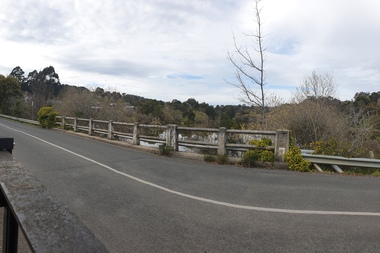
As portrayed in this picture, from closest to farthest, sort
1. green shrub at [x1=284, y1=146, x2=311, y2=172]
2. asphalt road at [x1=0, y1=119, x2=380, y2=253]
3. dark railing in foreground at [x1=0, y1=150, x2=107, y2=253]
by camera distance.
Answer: dark railing in foreground at [x1=0, y1=150, x2=107, y2=253] → asphalt road at [x1=0, y1=119, x2=380, y2=253] → green shrub at [x1=284, y1=146, x2=311, y2=172]

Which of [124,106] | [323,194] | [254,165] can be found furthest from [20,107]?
[323,194]

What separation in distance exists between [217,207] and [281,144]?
5.35 m

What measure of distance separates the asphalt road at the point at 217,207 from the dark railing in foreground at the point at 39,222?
2.15 m

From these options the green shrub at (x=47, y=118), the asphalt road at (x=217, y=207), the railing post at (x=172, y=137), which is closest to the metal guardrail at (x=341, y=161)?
the asphalt road at (x=217, y=207)

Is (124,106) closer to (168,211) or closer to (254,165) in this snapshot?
(254,165)

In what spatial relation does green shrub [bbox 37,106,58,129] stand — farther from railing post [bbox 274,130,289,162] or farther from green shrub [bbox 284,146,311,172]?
green shrub [bbox 284,146,311,172]

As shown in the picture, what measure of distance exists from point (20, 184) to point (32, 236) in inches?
26.4

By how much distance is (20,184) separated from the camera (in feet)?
5.74

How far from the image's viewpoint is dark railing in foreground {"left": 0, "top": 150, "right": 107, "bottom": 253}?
3.78ft

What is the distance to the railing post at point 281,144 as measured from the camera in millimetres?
9766

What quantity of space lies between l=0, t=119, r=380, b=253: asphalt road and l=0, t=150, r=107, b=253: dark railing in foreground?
2149 mm

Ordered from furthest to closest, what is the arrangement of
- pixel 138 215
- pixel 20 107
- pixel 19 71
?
pixel 19 71
pixel 20 107
pixel 138 215

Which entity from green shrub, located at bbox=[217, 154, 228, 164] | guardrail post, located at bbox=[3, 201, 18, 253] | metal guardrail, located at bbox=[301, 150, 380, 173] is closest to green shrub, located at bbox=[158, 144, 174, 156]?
green shrub, located at bbox=[217, 154, 228, 164]

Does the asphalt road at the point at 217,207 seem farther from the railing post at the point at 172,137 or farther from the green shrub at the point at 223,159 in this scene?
the railing post at the point at 172,137
